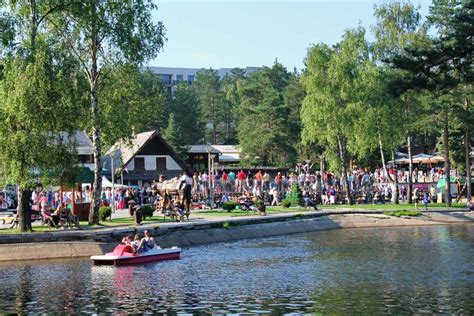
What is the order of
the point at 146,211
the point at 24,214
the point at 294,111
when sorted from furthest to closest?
1. the point at 294,111
2. the point at 146,211
3. the point at 24,214

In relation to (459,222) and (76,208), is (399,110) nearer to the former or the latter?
(459,222)

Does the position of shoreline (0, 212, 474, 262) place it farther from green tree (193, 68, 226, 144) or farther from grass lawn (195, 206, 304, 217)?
green tree (193, 68, 226, 144)

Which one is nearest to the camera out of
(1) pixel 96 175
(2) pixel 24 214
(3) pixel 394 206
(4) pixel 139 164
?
(2) pixel 24 214

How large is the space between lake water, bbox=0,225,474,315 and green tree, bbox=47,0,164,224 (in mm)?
8587

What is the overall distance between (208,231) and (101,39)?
12017 mm

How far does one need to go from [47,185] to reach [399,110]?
34.7 metres

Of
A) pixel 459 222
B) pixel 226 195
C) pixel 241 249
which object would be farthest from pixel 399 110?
pixel 241 249

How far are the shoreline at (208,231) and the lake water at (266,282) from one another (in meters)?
1.35

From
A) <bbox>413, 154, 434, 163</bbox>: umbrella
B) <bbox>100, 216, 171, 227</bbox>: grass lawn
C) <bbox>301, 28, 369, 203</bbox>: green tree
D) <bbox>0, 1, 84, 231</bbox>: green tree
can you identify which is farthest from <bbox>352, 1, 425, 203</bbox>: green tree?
<bbox>0, 1, 84, 231</bbox>: green tree

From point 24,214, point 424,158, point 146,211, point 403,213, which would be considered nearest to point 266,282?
point 24,214

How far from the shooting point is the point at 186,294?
83.8 feet

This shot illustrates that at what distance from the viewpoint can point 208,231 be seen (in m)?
42.9

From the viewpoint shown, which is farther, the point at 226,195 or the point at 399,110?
the point at 399,110

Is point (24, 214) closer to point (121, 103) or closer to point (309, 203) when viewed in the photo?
point (121, 103)
